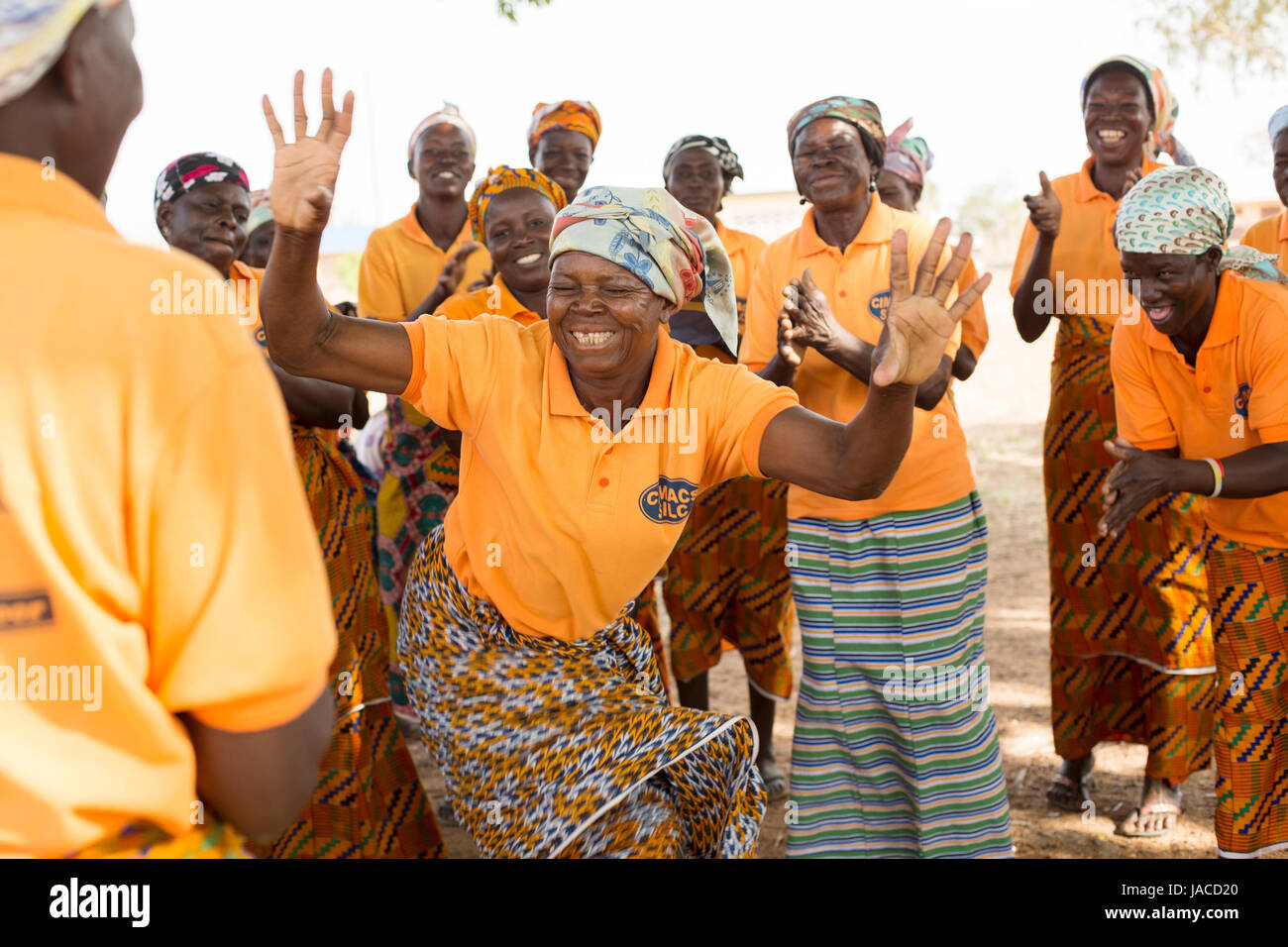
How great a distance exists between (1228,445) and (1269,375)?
13.4 inches

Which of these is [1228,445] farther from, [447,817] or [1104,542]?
[447,817]

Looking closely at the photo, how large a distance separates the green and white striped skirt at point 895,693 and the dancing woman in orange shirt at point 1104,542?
91 cm

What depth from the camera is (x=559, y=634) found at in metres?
2.97

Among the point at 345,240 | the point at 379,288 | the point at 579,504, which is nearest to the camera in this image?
the point at 579,504

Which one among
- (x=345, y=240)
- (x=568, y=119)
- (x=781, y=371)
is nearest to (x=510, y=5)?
(x=568, y=119)

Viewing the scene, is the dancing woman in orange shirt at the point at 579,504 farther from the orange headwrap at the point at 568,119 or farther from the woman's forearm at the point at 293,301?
the orange headwrap at the point at 568,119

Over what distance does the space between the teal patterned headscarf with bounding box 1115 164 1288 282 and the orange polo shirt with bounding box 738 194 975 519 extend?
0.65 m

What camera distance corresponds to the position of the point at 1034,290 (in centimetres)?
480

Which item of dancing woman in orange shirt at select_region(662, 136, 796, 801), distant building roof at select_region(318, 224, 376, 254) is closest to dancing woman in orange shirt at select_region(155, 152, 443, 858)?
dancing woman in orange shirt at select_region(662, 136, 796, 801)

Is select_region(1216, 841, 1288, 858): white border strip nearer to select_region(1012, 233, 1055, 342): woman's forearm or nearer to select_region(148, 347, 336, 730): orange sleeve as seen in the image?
select_region(1012, 233, 1055, 342): woman's forearm

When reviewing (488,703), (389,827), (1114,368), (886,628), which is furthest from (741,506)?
(488,703)

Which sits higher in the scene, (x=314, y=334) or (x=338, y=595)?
(x=314, y=334)

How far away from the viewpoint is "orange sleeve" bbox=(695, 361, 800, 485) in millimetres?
2947

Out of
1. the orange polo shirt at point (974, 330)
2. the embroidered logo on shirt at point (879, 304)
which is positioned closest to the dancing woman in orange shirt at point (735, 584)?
the embroidered logo on shirt at point (879, 304)
